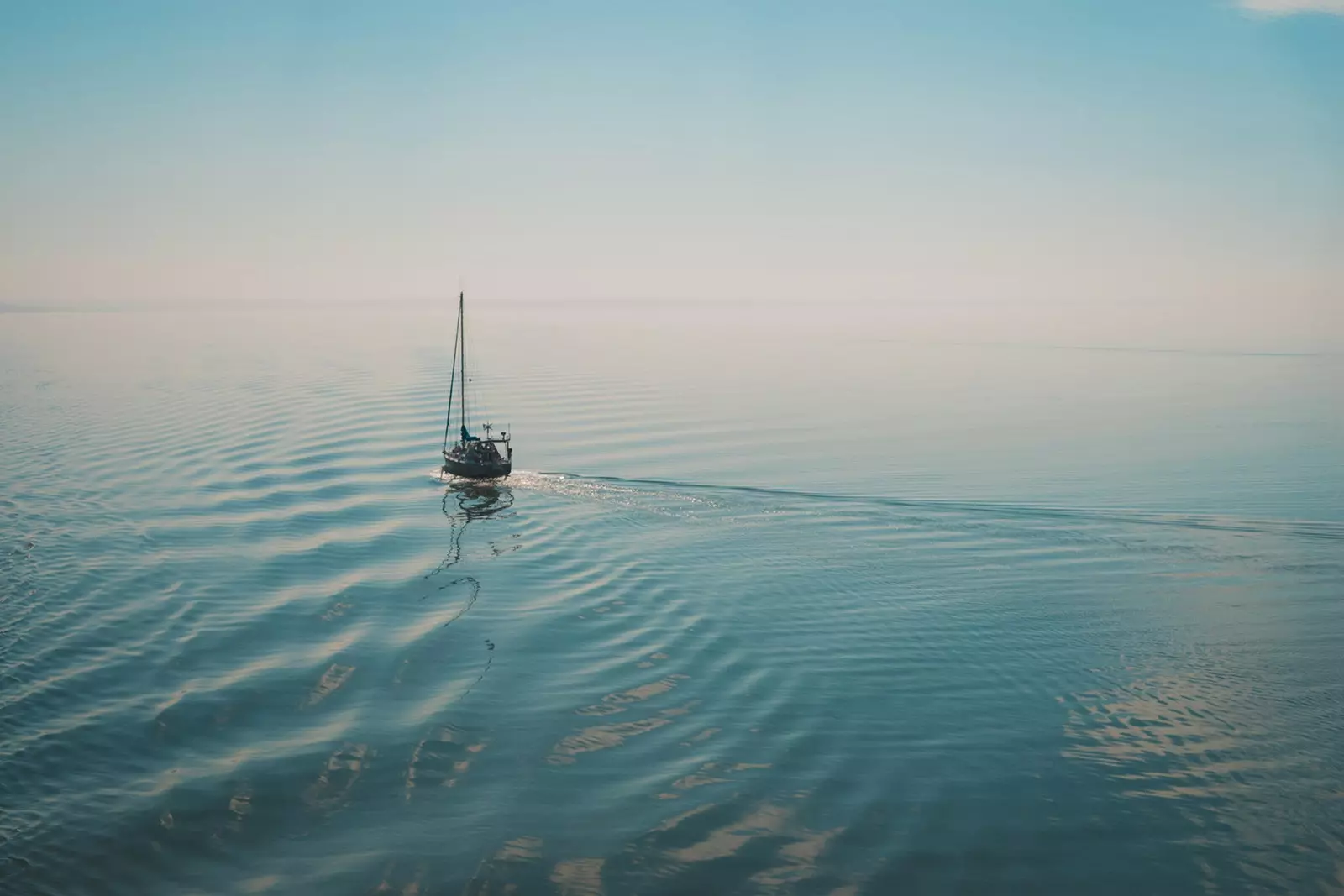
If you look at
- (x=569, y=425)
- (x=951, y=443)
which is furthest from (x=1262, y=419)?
(x=569, y=425)

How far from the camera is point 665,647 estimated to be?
1412 inches

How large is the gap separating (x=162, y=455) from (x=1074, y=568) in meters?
66.2

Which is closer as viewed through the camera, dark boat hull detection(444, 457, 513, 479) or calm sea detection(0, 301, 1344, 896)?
calm sea detection(0, 301, 1344, 896)

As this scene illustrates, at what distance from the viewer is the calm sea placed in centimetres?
2306

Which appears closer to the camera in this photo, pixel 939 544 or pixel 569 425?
pixel 939 544

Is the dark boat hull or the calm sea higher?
the dark boat hull

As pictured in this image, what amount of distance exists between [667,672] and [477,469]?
120 feet

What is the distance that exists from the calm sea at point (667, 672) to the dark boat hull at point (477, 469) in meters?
1.45

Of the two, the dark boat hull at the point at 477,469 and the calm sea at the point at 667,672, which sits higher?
the dark boat hull at the point at 477,469

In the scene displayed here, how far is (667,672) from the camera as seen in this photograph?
33500mm

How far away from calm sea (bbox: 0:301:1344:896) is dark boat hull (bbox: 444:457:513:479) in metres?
1.45

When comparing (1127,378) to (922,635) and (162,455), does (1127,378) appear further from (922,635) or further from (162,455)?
(162,455)

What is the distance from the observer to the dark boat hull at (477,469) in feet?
218

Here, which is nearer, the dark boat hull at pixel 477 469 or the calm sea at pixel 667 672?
the calm sea at pixel 667 672
